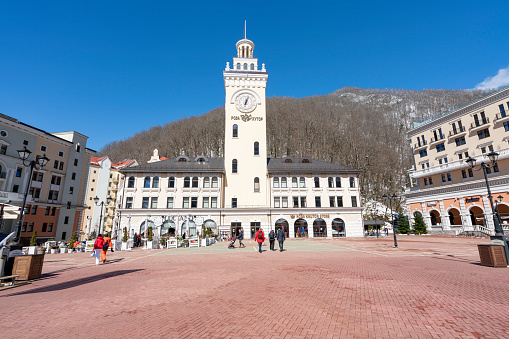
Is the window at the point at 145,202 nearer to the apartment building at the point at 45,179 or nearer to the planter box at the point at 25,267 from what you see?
the apartment building at the point at 45,179

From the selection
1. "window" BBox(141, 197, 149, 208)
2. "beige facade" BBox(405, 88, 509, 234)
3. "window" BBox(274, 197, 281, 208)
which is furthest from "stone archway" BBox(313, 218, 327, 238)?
"window" BBox(141, 197, 149, 208)

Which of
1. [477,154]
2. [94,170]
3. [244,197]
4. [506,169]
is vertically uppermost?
[94,170]

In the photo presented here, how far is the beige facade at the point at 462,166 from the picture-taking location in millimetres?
34781

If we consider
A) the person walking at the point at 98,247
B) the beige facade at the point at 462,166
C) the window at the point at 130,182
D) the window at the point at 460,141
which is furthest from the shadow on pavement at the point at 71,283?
the window at the point at 460,141

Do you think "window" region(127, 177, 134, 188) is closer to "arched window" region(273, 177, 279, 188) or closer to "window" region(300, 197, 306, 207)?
"arched window" region(273, 177, 279, 188)

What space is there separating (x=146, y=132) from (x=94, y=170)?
55.5 meters

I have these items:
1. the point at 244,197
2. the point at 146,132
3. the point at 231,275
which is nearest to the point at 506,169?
the point at 244,197

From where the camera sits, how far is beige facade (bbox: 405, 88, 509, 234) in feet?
114

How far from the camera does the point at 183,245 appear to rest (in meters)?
26.2

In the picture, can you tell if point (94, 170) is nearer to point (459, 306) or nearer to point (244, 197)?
point (244, 197)

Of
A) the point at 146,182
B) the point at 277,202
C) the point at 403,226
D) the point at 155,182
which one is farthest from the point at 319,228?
the point at 146,182

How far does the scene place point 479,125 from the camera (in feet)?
125

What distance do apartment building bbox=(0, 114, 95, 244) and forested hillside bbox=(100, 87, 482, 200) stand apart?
4362 cm

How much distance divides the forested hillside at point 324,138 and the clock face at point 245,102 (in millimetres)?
40854
